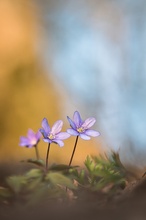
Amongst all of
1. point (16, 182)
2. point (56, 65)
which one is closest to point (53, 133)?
point (16, 182)

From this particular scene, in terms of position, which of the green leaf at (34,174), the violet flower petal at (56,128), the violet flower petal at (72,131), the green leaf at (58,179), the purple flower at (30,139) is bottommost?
the green leaf at (58,179)

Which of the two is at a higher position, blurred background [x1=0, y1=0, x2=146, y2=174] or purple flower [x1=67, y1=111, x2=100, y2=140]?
blurred background [x1=0, y1=0, x2=146, y2=174]

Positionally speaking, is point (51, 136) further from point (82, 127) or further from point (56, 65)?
point (56, 65)

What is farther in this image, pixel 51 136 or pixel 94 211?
pixel 51 136

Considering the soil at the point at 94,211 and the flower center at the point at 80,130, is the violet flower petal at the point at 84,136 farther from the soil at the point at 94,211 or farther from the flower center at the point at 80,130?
the soil at the point at 94,211

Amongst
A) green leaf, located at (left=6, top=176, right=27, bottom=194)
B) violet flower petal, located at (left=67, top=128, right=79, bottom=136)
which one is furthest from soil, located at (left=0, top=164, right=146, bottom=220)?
violet flower petal, located at (left=67, top=128, right=79, bottom=136)

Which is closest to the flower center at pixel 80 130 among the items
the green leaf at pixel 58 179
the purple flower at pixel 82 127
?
the purple flower at pixel 82 127

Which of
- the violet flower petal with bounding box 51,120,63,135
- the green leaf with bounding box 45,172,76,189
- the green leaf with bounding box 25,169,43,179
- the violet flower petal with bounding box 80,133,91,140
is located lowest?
the green leaf with bounding box 45,172,76,189

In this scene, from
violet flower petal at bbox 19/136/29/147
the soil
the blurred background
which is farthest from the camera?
the blurred background

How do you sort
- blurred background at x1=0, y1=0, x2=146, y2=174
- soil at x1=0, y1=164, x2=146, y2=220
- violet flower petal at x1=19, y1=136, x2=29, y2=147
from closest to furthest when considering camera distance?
1. soil at x1=0, y1=164, x2=146, y2=220
2. violet flower petal at x1=19, y1=136, x2=29, y2=147
3. blurred background at x1=0, y1=0, x2=146, y2=174

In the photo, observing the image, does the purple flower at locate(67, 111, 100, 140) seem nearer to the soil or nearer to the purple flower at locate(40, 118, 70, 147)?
the purple flower at locate(40, 118, 70, 147)

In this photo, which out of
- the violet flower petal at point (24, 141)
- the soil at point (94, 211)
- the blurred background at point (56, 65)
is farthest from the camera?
the blurred background at point (56, 65)
